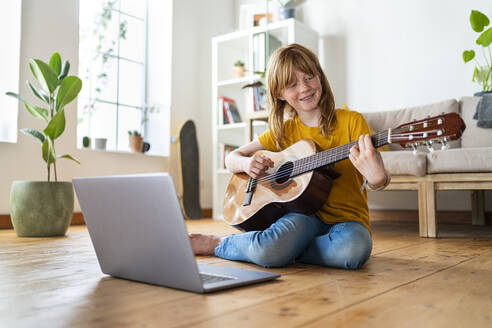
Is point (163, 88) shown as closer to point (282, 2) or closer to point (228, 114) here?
point (228, 114)

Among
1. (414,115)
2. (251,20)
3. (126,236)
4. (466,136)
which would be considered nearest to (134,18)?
(251,20)

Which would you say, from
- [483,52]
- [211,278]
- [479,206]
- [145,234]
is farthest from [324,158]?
[483,52]

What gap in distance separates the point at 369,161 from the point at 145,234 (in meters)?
0.61

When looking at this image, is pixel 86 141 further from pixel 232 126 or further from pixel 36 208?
pixel 232 126

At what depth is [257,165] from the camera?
147 centimetres

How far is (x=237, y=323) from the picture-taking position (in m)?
0.73

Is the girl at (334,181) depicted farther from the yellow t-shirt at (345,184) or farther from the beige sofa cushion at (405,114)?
the beige sofa cushion at (405,114)

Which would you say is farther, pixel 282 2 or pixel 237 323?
pixel 282 2

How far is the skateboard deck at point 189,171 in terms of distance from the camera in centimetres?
362

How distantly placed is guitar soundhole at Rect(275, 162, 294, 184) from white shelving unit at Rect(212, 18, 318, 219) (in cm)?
199

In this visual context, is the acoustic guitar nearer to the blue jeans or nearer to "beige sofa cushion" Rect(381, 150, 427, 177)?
the blue jeans

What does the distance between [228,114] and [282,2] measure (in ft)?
3.51

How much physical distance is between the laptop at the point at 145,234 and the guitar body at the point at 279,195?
0.32m

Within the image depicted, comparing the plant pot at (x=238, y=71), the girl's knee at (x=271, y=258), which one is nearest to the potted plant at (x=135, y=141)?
the plant pot at (x=238, y=71)
